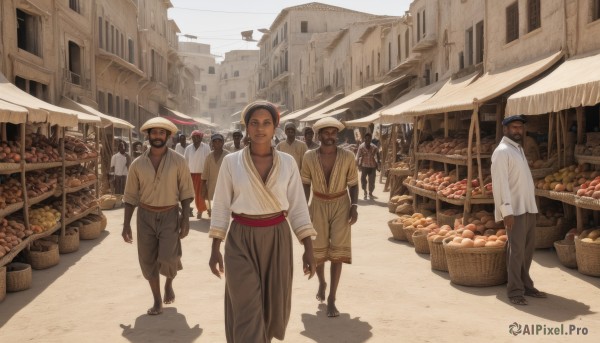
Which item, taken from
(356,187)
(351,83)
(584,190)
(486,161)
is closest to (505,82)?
(486,161)

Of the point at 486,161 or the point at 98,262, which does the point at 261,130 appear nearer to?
the point at 98,262

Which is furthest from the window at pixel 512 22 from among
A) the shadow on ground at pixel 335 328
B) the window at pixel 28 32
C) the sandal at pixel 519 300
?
the window at pixel 28 32

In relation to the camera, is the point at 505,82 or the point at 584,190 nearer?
the point at 584,190

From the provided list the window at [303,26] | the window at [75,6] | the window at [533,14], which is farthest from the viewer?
the window at [303,26]

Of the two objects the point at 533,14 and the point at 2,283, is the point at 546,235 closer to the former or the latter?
the point at 533,14

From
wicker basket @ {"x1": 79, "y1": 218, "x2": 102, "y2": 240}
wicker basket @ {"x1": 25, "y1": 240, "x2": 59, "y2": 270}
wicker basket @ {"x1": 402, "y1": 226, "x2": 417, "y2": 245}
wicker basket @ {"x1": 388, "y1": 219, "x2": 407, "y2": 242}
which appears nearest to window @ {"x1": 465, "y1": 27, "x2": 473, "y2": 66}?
wicker basket @ {"x1": 388, "y1": 219, "x2": 407, "y2": 242}

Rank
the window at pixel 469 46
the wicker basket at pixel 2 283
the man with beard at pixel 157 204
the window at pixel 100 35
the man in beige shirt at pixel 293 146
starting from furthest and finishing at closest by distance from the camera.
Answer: the window at pixel 100 35 < the window at pixel 469 46 < the man in beige shirt at pixel 293 146 < the wicker basket at pixel 2 283 < the man with beard at pixel 157 204

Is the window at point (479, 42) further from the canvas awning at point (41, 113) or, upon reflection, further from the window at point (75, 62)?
the window at point (75, 62)

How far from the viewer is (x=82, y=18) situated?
19703 mm

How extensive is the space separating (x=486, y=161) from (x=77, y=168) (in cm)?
753

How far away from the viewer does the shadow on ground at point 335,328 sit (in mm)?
5000

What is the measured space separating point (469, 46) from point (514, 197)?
37.0 ft

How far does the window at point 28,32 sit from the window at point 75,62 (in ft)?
13.4

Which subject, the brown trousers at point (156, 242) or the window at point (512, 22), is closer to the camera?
the brown trousers at point (156, 242)
